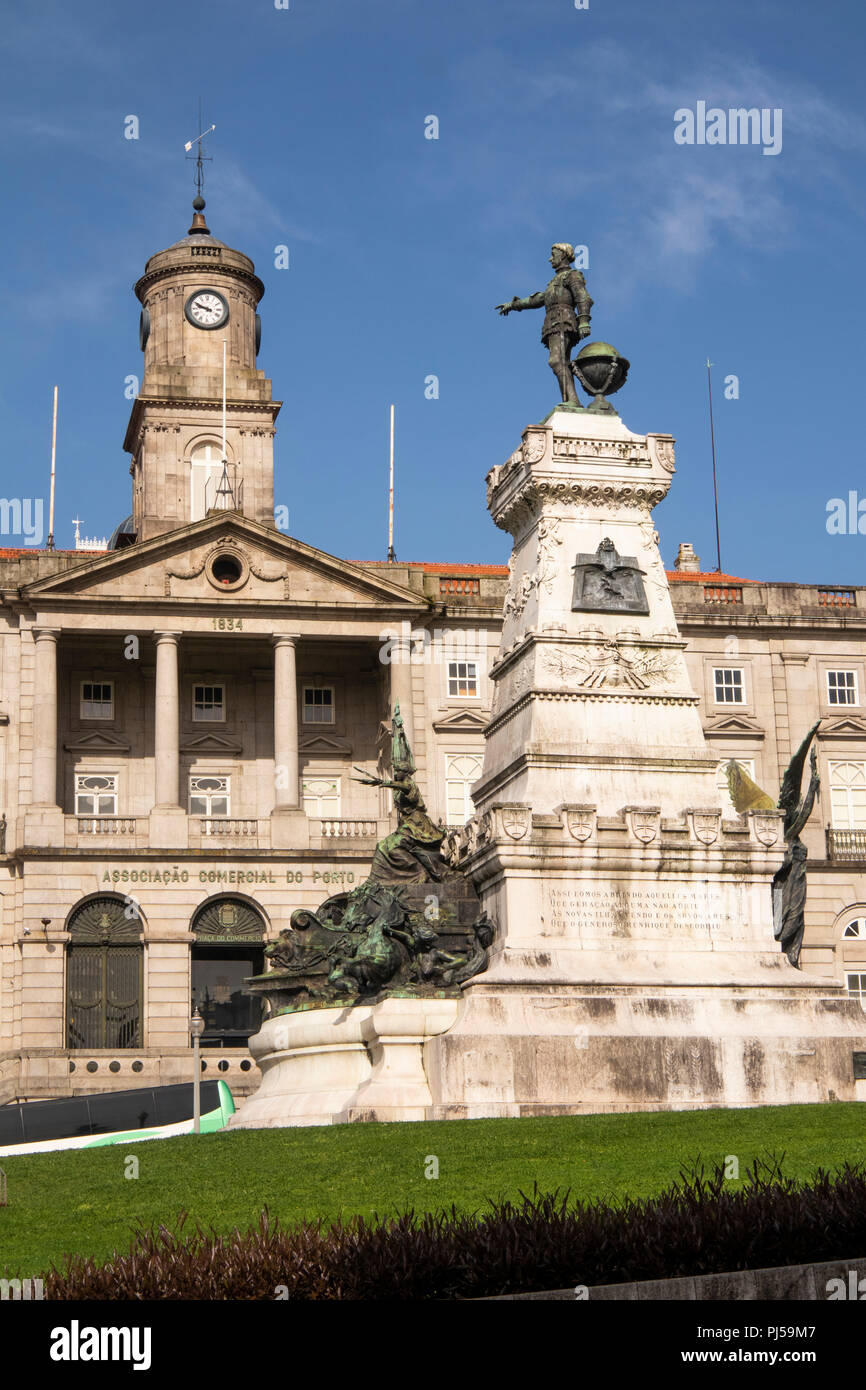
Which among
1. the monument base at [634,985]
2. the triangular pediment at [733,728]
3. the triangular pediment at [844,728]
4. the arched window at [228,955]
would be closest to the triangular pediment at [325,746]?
the arched window at [228,955]

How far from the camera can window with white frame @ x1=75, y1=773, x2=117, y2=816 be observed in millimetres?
59125

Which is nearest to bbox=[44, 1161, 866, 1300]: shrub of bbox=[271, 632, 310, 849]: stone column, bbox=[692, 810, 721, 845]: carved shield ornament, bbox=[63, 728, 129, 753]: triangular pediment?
bbox=[692, 810, 721, 845]: carved shield ornament

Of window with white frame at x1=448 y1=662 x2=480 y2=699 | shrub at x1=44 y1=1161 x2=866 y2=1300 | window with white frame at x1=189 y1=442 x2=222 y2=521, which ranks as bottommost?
shrub at x1=44 y1=1161 x2=866 y2=1300

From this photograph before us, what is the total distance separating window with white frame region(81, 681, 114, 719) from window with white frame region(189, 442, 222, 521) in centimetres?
748

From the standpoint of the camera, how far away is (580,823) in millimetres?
25469

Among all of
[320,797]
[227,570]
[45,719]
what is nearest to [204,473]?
[227,570]

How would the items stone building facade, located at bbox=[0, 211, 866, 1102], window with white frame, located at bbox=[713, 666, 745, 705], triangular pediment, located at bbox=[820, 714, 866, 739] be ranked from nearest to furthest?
stone building facade, located at bbox=[0, 211, 866, 1102]
triangular pediment, located at bbox=[820, 714, 866, 739]
window with white frame, located at bbox=[713, 666, 745, 705]

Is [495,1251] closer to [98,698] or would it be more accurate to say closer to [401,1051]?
[401,1051]

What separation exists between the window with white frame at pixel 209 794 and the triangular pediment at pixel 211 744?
0.79 meters

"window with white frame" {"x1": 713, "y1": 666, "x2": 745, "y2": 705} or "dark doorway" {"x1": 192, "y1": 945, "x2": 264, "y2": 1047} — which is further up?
"window with white frame" {"x1": 713, "y1": 666, "x2": 745, "y2": 705}

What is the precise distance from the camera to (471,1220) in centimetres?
1238

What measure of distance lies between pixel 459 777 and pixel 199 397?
1642 centimetres

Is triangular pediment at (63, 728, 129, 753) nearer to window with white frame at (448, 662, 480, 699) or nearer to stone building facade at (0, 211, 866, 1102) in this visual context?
stone building facade at (0, 211, 866, 1102)
